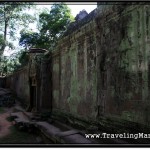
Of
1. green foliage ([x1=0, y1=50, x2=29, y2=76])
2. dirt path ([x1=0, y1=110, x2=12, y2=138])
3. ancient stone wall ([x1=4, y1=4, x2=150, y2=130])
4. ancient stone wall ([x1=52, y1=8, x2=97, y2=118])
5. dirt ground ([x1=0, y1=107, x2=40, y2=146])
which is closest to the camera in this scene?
ancient stone wall ([x1=4, y1=4, x2=150, y2=130])

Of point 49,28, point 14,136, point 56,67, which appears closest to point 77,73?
point 56,67

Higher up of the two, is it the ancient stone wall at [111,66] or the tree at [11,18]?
the tree at [11,18]

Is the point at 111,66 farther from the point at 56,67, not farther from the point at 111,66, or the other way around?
the point at 56,67

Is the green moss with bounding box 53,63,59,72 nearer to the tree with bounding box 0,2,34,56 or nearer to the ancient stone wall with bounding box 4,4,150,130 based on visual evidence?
the ancient stone wall with bounding box 4,4,150,130

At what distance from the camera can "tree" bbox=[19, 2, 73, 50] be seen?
24672mm

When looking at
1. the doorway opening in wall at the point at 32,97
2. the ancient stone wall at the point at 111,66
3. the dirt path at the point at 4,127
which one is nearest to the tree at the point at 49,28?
the doorway opening in wall at the point at 32,97

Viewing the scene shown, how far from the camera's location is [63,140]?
19.6ft

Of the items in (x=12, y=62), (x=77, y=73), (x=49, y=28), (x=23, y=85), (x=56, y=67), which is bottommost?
(x=23, y=85)

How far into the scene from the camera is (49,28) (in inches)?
981

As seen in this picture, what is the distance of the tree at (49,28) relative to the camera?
80.9 feet

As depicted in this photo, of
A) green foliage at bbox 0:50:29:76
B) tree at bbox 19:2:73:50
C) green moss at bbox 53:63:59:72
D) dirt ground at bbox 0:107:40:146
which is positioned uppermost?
tree at bbox 19:2:73:50

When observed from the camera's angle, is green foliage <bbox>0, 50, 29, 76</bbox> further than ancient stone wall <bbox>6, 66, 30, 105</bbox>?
Yes

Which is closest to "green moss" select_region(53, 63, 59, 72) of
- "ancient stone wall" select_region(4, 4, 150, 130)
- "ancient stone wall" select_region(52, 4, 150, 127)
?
"ancient stone wall" select_region(4, 4, 150, 130)

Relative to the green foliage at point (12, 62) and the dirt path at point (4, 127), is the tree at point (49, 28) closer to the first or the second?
the green foliage at point (12, 62)
